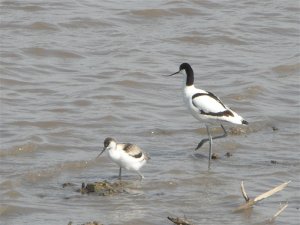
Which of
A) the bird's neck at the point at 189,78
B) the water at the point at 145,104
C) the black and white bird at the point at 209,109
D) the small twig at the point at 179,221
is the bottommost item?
the water at the point at 145,104

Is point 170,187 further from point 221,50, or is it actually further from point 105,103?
point 221,50

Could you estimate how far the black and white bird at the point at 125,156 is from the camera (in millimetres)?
10883

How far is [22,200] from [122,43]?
25.2 feet

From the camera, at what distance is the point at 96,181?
10914 millimetres

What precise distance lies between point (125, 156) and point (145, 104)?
3656mm

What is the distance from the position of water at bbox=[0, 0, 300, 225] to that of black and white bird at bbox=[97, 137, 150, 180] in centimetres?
22

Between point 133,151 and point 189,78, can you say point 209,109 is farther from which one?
point 133,151

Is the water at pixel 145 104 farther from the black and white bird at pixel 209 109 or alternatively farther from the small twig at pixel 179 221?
the small twig at pixel 179 221

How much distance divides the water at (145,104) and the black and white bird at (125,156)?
0.71ft

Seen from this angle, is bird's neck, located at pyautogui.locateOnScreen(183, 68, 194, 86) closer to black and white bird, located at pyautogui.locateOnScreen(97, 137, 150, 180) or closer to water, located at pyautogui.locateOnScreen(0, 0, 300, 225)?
water, located at pyautogui.locateOnScreen(0, 0, 300, 225)

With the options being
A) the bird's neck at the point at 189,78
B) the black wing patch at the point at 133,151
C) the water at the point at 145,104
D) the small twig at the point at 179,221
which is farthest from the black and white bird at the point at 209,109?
the small twig at the point at 179,221

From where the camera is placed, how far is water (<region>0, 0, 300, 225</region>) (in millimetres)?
10180

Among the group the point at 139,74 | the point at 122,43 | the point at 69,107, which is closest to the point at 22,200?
the point at 69,107

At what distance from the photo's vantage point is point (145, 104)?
1445cm
